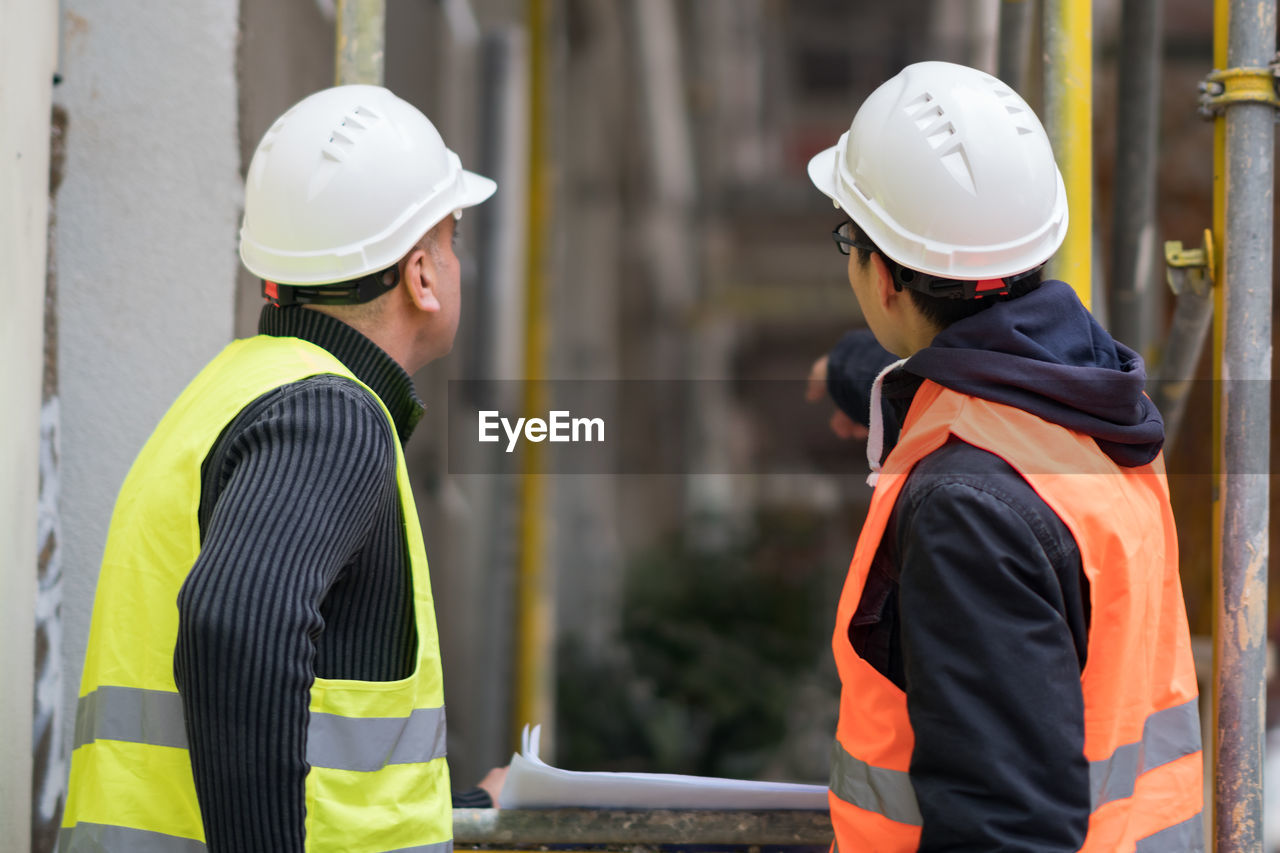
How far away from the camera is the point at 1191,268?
1.99m

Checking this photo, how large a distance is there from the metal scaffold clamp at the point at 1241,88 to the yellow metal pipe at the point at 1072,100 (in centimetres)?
19

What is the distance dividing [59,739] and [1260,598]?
2.27m

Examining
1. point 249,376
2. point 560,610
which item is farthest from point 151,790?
point 560,610

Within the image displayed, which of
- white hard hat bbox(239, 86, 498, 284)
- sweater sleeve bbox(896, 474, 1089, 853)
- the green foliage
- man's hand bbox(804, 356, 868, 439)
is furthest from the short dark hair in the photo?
the green foliage

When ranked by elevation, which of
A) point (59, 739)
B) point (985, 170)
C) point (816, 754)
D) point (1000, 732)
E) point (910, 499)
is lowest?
point (816, 754)

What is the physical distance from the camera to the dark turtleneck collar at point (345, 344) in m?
1.70

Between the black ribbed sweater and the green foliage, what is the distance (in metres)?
4.10

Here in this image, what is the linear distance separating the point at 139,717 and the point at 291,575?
0.36 metres

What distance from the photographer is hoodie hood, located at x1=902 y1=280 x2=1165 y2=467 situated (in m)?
1.42

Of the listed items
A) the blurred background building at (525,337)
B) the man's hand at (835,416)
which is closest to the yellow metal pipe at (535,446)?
the blurred background building at (525,337)

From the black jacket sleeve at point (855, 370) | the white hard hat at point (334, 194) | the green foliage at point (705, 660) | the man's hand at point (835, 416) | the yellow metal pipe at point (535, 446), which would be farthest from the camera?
the green foliage at point (705, 660)

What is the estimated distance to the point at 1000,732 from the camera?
49.4 inches

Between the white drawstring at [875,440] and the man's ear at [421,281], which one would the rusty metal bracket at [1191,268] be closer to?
the white drawstring at [875,440]

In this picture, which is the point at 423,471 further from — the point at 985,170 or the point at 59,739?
the point at 985,170
